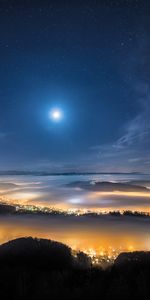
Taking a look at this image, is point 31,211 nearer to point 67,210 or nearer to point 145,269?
point 67,210

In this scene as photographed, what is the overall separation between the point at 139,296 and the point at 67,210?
278 ft

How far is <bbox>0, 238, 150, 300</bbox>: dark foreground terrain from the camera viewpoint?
26.5 metres

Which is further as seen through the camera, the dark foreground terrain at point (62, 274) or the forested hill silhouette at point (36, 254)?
the forested hill silhouette at point (36, 254)

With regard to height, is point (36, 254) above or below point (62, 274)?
above

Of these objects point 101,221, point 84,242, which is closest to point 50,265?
point 84,242

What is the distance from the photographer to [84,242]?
186ft

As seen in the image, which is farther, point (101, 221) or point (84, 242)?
point (101, 221)

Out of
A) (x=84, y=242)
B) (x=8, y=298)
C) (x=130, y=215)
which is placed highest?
(x=130, y=215)

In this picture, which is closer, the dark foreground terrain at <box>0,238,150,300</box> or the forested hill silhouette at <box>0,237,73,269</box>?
the dark foreground terrain at <box>0,238,150,300</box>

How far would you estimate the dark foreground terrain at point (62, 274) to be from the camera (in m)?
26.5

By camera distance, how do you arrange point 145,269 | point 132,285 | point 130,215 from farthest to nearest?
point 130,215 < point 145,269 < point 132,285

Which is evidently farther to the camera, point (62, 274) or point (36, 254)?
point (36, 254)

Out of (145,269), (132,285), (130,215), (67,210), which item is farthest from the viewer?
(67,210)

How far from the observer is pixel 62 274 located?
35.2 m
